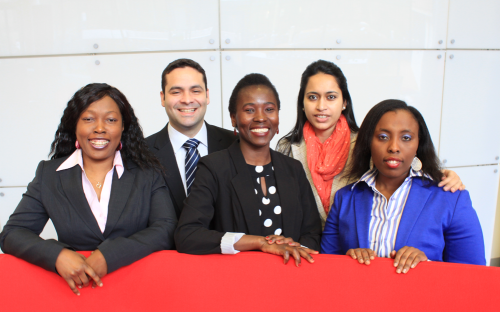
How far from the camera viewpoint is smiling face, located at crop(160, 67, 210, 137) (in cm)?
227

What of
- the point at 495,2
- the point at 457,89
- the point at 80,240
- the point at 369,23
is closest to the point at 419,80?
the point at 457,89

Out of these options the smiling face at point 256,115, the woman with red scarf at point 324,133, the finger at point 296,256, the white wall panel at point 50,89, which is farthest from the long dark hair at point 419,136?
the white wall panel at point 50,89

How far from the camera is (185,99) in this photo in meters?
2.26

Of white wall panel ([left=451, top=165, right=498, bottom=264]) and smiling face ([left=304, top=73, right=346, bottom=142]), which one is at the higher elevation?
smiling face ([left=304, top=73, right=346, bottom=142])

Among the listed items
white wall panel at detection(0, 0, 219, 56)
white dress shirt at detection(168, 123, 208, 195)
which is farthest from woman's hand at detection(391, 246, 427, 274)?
white wall panel at detection(0, 0, 219, 56)

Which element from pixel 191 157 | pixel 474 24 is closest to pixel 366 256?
pixel 191 157

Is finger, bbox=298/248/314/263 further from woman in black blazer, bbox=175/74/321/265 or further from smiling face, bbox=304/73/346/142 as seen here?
smiling face, bbox=304/73/346/142

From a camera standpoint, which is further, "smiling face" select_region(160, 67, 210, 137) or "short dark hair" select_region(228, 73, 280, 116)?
"smiling face" select_region(160, 67, 210, 137)

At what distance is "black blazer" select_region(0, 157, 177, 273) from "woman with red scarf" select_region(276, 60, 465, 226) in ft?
3.23

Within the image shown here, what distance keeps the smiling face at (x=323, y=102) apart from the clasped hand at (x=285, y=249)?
1.02m

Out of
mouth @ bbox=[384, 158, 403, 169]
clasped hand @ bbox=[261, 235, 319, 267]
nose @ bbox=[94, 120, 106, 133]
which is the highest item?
nose @ bbox=[94, 120, 106, 133]

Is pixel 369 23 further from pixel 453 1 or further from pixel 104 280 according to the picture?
pixel 104 280

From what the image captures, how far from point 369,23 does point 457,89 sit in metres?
1.25

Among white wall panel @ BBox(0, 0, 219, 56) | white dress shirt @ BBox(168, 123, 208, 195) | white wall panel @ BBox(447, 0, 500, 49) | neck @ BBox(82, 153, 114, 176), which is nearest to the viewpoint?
neck @ BBox(82, 153, 114, 176)
